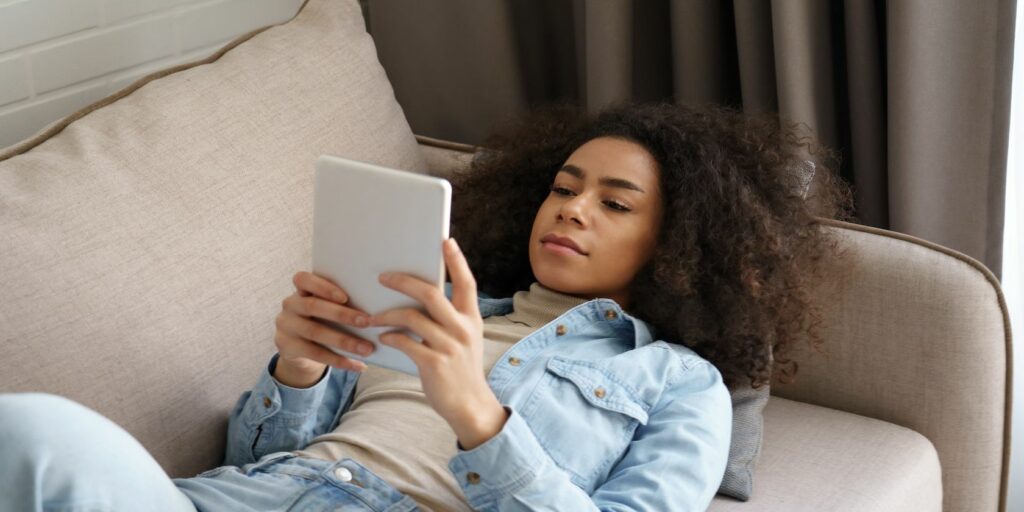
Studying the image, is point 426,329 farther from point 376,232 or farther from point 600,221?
point 600,221

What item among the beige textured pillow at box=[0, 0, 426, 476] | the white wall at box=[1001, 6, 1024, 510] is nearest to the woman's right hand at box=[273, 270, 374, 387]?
the beige textured pillow at box=[0, 0, 426, 476]

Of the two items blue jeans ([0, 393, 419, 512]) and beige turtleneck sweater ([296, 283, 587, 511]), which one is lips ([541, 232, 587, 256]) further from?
blue jeans ([0, 393, 419, 512])

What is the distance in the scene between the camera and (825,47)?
1.92m

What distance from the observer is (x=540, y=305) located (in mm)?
1579

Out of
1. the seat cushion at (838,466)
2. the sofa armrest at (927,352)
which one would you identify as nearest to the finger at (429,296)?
the seat cushion at (838,466)

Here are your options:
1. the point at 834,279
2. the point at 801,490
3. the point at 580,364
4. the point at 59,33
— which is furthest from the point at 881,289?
the point at 59,33

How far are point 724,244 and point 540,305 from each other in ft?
0.80

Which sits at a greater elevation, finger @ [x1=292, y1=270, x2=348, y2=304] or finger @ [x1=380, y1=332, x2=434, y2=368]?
finger @ [x1=292, y1=270, x2=348, y2=304]

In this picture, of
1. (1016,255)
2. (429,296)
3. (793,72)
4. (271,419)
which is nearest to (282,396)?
(271,419)

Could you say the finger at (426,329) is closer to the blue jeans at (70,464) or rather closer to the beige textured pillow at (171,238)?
the blue jeans at (70,464)

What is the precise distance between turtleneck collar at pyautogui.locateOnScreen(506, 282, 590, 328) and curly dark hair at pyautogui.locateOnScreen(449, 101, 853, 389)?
95 millimetres

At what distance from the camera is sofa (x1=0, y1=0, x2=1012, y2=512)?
1345 mm

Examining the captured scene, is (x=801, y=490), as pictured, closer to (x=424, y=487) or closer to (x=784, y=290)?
(x=784, y=290)

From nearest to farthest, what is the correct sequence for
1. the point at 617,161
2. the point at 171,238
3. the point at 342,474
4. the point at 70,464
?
1. the point at 70,464
2. the point at 342,474
3. the point at 171,238
4. the point at 617,161
